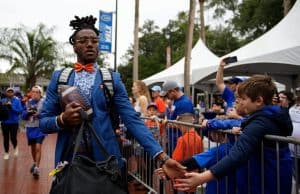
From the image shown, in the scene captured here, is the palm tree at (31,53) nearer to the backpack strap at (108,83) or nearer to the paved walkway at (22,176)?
the paved walkway at (22,176)

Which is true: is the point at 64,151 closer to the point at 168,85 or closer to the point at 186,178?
the point at 186,178

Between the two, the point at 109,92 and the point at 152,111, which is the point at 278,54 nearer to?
the point at 152,111

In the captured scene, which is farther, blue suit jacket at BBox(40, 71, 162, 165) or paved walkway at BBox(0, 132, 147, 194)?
paved walkway at BBox(0, 132, 147, 194)

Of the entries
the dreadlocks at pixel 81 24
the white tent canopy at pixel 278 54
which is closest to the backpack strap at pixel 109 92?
the dreadlocks at pixel 81 24

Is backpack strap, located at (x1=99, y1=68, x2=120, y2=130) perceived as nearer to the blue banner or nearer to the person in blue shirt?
the person in blue shirt

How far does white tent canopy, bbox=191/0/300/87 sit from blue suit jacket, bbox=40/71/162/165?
5816 mm

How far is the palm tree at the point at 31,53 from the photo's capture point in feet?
111

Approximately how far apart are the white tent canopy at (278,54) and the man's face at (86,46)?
5.87 metres

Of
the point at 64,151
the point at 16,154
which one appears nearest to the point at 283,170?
the point at 64,151

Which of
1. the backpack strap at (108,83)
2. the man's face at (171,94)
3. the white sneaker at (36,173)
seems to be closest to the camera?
the backpack strap at (108,83)

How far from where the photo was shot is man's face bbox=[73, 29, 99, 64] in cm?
289

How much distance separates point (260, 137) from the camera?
8.29ft

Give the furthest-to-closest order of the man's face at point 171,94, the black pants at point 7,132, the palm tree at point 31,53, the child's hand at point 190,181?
the palm tree at point 31,53 < the black pants at point 7,132 < the man's face at point 171,94 < the child's hand at point 190,181

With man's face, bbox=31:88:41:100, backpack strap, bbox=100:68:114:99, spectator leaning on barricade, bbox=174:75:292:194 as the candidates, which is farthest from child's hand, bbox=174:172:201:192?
man's face, bbox=31:88:41:100
